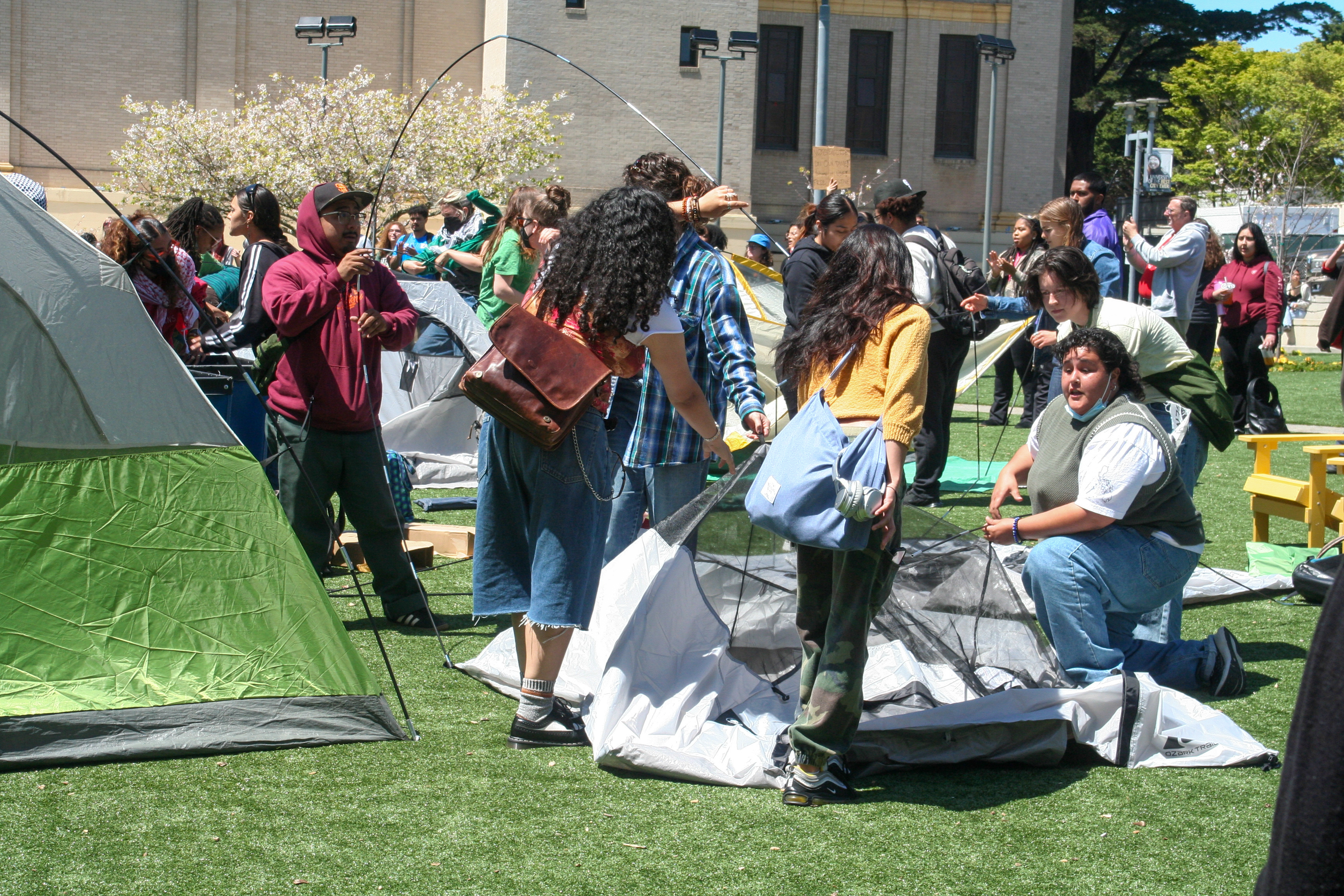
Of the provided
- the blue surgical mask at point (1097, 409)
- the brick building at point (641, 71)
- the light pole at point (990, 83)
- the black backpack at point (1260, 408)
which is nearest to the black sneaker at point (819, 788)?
the blue surgical mask at point (1097, 409)

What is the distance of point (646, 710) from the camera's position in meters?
3.58

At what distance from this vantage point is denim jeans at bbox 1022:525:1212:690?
3998 mm

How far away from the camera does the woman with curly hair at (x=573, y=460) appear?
3.52m

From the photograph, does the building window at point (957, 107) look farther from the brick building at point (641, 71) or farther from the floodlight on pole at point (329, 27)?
the floodlight on pole at point (329, 27)

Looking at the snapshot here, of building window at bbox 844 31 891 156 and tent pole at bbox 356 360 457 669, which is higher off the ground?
building window at bbox 844 31 891 156

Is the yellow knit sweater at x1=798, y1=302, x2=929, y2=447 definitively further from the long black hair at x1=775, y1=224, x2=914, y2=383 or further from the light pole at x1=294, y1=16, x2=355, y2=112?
the light pole at x1=294, y1=16, x2=355, y2=112

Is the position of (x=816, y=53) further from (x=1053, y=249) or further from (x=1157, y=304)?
(x=1053, y=249)

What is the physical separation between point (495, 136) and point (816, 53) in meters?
12.4

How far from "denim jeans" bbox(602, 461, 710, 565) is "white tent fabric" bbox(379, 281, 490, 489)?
4383mm

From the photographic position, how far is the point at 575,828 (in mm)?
3111

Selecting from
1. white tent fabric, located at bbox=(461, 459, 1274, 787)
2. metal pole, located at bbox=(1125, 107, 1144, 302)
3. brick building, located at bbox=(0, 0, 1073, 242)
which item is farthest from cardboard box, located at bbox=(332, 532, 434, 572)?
brick building, located at bbox=(0, 0, 1073, 242)

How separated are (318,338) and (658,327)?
1.90 metres

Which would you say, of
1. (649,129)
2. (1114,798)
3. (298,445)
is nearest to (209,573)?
(298,445)

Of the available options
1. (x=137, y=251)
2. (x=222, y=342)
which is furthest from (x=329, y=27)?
(x=222, y=342)
